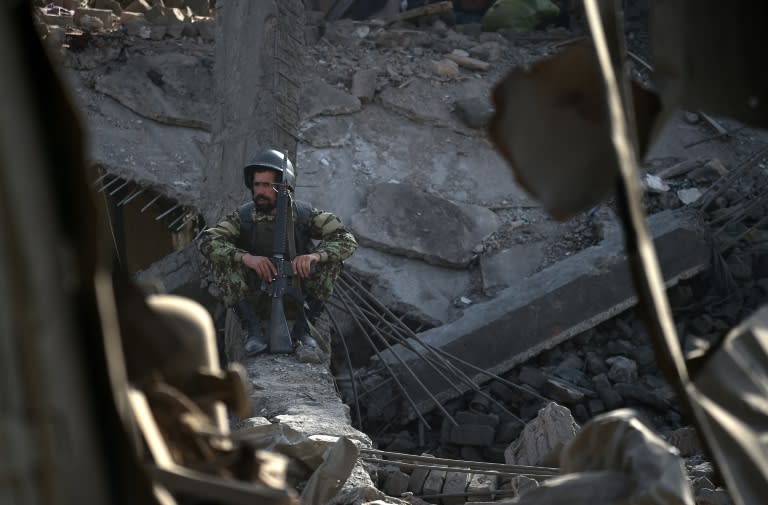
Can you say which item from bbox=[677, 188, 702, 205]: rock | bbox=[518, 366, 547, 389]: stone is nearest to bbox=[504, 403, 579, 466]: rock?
bbox=[518, 366, 547, 389]: stone

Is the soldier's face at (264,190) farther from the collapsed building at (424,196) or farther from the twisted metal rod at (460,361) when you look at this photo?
the twisted metal rod at (460,361)

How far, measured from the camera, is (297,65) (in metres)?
9.90

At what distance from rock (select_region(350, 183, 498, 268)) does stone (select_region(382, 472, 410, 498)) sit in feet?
18.2

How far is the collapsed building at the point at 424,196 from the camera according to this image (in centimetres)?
974

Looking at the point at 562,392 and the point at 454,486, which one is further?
the point at 562,392

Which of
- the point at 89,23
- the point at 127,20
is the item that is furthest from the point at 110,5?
the point at 89,23

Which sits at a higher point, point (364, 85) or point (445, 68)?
point (445, 68)

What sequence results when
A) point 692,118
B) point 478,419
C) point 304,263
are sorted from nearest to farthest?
point 304,263, point 478,419, point 692,118

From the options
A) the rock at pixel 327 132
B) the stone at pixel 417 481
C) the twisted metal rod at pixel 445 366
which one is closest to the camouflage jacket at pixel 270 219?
the twisted metal rod at pixel 445 366

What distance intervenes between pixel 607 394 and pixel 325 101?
4.88m

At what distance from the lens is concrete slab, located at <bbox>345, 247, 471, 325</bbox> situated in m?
10.9

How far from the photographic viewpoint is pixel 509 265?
11414mm

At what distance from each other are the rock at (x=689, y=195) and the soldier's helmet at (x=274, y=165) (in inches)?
191

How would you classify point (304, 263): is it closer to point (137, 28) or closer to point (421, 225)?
point (421, 225)
